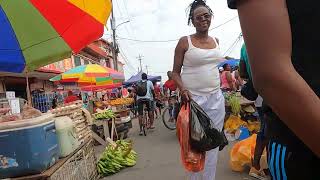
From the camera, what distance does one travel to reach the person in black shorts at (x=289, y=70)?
1185 mm

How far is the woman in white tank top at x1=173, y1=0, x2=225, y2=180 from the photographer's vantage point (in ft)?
13.6

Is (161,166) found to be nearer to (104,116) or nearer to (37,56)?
(37,56)

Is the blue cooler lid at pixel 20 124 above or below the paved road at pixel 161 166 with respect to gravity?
above

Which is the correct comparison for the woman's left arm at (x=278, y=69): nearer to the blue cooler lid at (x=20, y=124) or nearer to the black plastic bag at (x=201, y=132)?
the black plastic bag at (x=201, y=132)

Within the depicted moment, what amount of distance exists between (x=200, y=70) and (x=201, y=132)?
2.37ft

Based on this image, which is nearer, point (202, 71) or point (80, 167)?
point (202, 71)

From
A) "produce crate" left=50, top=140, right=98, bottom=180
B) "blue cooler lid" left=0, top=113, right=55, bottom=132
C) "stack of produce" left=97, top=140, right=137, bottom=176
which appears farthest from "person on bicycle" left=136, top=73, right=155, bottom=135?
"blue cooler lid" left=0, top=113, right=55, bottom=132

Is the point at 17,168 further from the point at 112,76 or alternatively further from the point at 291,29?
the point at 112,76

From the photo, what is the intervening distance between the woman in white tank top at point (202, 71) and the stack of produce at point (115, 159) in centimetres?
303

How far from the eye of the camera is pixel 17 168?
11.5 feet

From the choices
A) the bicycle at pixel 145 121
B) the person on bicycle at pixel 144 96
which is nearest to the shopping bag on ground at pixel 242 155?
the bicycle at pixel 145 121

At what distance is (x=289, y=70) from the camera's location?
3.97 feet

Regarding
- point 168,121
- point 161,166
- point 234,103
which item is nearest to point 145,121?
point 168,121

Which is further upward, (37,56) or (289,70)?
(37,56)
